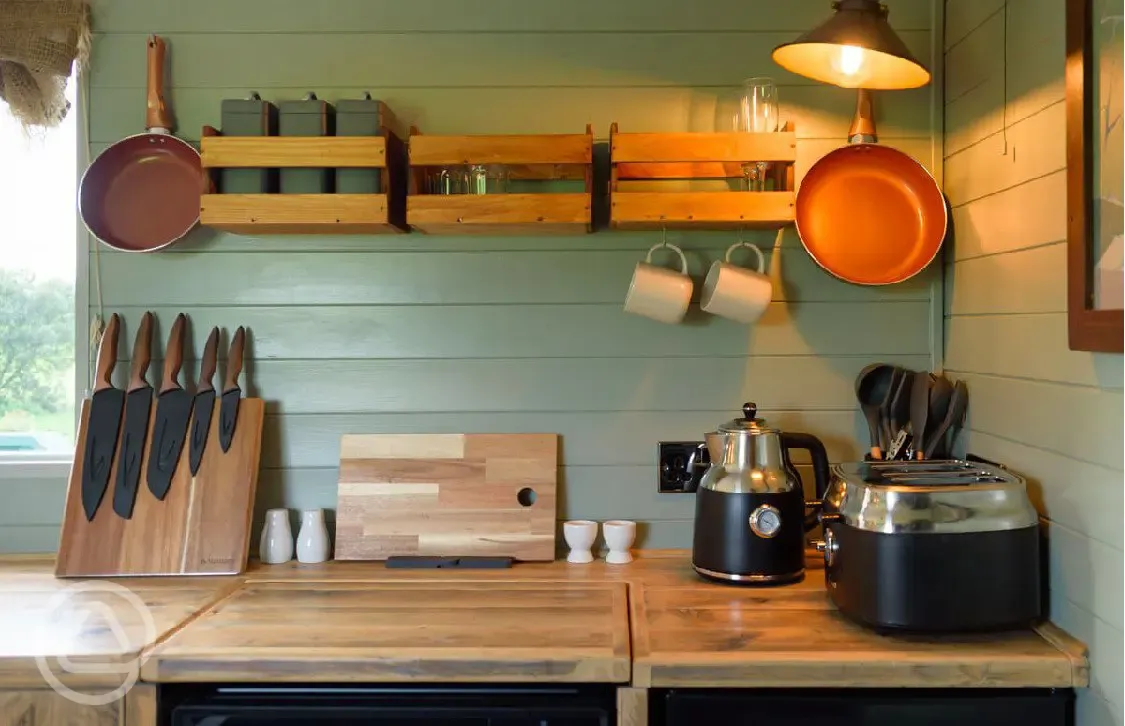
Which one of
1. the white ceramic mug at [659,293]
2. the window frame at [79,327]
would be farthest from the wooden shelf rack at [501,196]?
the window frame at [79,327]

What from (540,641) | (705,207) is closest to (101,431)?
(540,641)

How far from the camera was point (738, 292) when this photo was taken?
1.92 meters

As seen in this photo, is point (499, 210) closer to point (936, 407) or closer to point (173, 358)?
point (173, 358)

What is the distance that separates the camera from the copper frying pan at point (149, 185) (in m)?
1.99

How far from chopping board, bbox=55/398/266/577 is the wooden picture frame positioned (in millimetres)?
1491

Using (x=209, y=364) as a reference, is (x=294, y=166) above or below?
above

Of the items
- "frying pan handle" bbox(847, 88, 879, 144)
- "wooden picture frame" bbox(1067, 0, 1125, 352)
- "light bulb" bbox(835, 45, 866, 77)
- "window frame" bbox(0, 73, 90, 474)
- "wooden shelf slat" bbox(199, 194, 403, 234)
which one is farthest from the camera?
"window frame" bbox(0, 73, 90, 474)

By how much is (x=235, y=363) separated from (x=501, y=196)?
652mm

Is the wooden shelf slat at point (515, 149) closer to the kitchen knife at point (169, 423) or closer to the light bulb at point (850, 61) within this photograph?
the light bulb at point (850, 61)

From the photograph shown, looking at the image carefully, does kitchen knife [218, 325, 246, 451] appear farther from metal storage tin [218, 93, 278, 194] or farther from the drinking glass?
the drinking glass

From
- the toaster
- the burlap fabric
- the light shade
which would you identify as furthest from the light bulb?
the burlap fabric

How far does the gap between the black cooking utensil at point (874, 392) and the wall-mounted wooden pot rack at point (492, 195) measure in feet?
1.24

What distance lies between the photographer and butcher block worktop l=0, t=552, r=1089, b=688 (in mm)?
1442

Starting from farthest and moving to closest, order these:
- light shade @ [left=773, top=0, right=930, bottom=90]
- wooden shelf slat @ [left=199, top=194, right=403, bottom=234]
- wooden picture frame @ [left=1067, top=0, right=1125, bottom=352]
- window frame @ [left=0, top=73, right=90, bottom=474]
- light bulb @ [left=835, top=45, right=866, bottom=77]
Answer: window frame @ [left=0, top=73, right=90, bottom=474] → wooden shelf slat @ [left=199, top=194, right=403, bottom=234] → light bulb @ [left=835, top=45, right=866, bottom=77] → light shade @ [left=773, top=0, right=930, bottom=90] → wooden picture frame @ [left=1067, top=0, right=1125, bottom=352]
